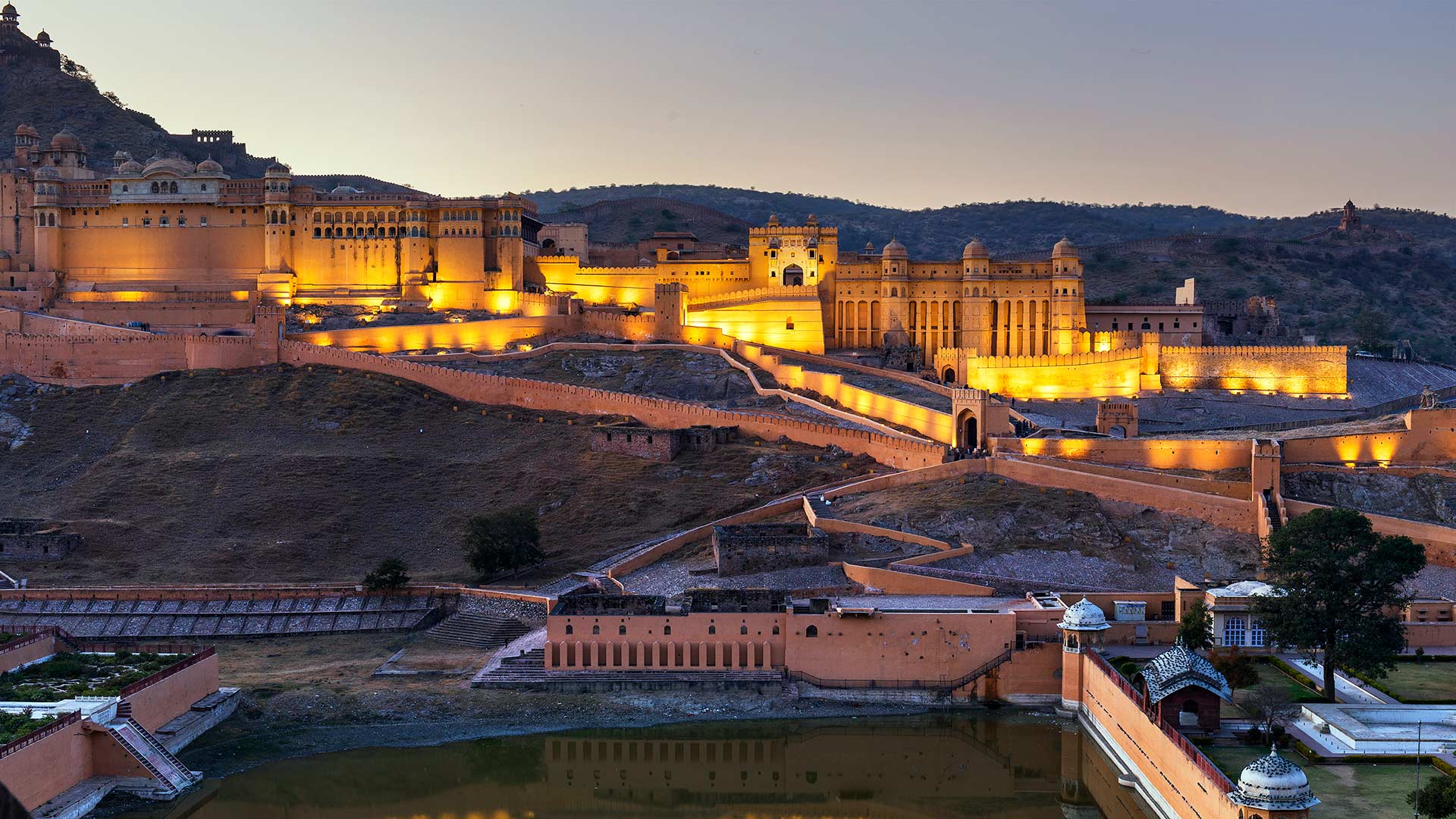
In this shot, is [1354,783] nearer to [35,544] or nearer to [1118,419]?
[1118,419]

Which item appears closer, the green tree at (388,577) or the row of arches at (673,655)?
the row of arches at (673,655)

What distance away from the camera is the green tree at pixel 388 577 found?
42.6 meters

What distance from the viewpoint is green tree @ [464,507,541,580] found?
1708 inches

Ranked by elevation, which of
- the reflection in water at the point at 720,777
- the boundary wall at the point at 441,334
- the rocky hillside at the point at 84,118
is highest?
the rocky hillside at the point at 84,118

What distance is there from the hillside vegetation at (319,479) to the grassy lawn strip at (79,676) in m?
8.99

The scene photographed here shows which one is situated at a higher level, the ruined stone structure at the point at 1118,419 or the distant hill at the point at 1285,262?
the distant hill at the point at 1285,262

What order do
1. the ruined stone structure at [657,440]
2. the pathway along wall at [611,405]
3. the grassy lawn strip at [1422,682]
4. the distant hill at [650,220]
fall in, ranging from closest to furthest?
1. the grassy lawn strip at [1422,682]
2. the pathway along wall at [611,405]
3. the ruined stone structure at [657,440]
4. the distant hill at [650,220]

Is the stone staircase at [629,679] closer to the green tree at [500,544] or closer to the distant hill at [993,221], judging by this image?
the green tree at [500,544]

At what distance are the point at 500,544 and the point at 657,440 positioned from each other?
9.79 metres

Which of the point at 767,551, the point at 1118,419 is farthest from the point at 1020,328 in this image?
the point at 767,551

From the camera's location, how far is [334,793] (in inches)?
1266

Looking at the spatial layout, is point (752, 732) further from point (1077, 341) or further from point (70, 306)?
point (70, 306)

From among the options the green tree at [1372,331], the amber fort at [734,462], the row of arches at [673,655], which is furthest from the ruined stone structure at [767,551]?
the green tree at [1372,331]

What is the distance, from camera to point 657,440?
52.0 m
